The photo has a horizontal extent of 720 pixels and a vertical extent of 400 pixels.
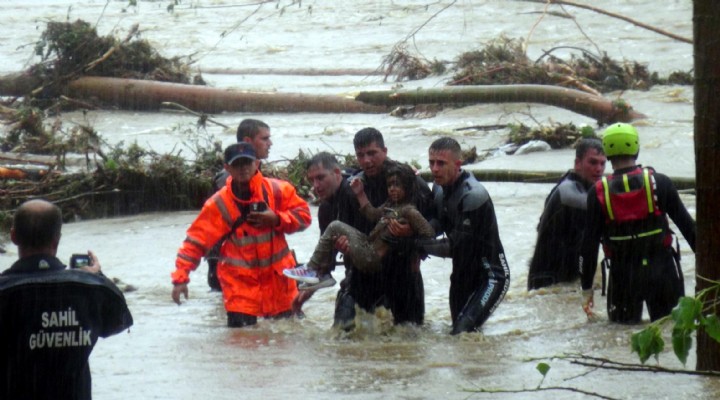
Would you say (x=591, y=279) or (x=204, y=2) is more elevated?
(x=204, y=2)

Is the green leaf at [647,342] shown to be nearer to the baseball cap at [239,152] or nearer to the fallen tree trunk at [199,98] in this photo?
the baseball cap at [239,152]

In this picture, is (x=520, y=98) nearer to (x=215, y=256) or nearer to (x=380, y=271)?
(x=215, y=256)

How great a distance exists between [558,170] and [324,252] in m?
5.88

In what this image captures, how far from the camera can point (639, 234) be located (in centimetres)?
754

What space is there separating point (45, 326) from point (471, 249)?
3724 millimetres

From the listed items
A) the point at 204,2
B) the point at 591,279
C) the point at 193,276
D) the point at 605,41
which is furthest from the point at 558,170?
the point at 204,2

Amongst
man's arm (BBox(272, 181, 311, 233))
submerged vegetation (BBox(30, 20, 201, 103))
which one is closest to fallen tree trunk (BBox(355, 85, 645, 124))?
submerged vegetation (BBox(30, 20, 201, 103))

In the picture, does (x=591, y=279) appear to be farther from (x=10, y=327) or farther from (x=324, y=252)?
(x=10, y=327)

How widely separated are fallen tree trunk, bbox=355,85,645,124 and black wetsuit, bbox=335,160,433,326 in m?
7.53

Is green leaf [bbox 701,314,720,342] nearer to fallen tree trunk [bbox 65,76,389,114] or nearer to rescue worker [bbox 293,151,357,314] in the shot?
rescue worker [bbox 293,151,357,314]

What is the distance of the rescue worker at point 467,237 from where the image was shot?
298 inches

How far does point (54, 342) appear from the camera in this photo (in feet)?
14.6

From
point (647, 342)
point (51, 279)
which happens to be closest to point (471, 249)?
Answer: point (51, 279)

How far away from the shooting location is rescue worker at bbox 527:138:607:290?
28.5ft
